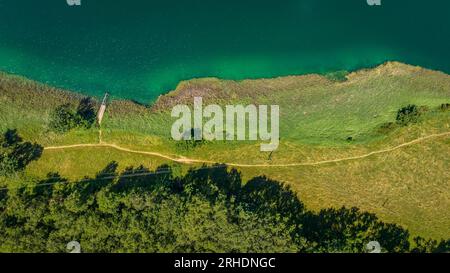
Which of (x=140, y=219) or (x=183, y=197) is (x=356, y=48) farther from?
→ (x=140, y=219)

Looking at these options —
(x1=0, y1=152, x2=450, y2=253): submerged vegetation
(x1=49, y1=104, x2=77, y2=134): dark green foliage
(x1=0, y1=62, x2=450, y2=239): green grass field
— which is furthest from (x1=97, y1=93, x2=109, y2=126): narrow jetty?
(x1=0, y1=152, x2=450, y2=253): submerged vegetation

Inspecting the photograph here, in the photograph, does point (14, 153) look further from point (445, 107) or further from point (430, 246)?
point (445, 107)

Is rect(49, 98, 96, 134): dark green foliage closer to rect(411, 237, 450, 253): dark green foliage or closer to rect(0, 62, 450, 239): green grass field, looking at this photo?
rect(0, 62, 450, 239): green grass field

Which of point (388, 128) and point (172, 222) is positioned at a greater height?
point (388, 128)

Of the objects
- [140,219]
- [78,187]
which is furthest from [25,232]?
[140,219]

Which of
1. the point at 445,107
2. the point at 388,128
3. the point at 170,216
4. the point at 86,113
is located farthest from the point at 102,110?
the point at 445,107
